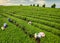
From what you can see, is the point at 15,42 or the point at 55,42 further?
the point at 15,42

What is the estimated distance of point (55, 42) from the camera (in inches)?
642

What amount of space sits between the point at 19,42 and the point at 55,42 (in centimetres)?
376

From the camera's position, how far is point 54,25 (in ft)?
81.5

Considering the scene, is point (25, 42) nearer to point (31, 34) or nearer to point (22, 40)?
point (22, 40)

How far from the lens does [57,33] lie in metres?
20.1

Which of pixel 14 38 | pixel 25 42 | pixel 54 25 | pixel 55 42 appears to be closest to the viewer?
pixel 55 42

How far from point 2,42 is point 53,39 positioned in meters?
5.23

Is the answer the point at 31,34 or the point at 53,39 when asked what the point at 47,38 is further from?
the point at 31,34

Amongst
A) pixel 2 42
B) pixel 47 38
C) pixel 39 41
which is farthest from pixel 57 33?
pixel 2 42

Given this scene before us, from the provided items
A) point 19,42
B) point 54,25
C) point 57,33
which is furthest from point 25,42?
point 54,25

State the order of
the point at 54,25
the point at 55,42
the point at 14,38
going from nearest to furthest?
the point at 55,42, the point at 14,38, the point at 54,25

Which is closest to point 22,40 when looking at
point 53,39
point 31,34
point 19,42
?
point 19,42

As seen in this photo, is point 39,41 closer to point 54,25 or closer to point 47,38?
point 47,38

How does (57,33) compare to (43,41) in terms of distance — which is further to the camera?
(57,33)
